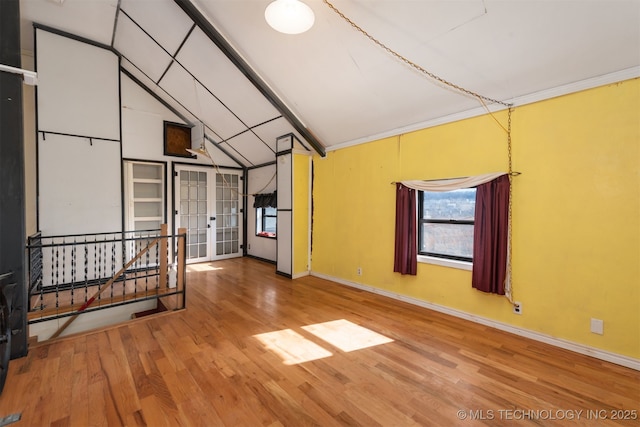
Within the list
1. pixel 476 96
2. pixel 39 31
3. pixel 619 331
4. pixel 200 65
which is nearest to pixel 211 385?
pixel 619 331

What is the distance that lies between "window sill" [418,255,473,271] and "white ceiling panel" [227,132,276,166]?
3.81m

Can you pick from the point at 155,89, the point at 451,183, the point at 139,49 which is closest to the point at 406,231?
the point at 451,183

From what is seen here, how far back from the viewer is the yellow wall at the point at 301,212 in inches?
202

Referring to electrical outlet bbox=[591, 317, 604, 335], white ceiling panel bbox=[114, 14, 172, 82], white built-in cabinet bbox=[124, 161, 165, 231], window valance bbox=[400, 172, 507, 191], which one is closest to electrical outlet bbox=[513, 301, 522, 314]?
electrical outlet bbox=[591, 317, 604, 335]

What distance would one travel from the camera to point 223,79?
4.35 m

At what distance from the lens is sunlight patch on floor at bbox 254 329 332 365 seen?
2.43 metres

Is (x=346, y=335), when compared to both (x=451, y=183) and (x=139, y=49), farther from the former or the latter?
(x=139, y=49)

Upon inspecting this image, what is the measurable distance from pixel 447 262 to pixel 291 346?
218 cm

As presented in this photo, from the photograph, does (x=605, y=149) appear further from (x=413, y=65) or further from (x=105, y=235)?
(x=105, y=235)

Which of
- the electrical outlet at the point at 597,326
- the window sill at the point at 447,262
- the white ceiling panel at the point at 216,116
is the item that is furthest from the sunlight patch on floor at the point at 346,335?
the white ceiling panel at the point at 216,116

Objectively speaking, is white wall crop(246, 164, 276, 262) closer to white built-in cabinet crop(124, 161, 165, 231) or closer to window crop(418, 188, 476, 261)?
white built-in cabinet crop(124, 161, 165, 231)

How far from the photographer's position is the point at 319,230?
5.26 meters

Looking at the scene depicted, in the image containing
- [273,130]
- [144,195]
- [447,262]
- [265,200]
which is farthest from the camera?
[265,200]

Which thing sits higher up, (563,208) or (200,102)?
(200,102)
